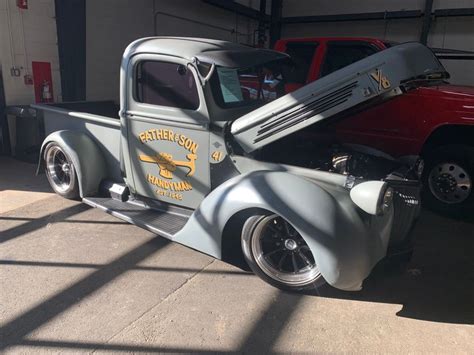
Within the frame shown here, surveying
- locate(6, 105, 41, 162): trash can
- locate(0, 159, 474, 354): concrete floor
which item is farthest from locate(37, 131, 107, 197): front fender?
locate(6, 105, 41, 162): trash can

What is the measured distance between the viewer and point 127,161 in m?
3.99

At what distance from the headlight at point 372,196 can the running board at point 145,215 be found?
156 cm

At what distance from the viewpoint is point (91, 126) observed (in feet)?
14.6

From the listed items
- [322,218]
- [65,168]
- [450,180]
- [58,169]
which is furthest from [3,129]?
[450,180]

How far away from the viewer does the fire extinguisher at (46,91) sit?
6922 mm

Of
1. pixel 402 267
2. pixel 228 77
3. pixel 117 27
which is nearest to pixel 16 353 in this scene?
pixel 228 77

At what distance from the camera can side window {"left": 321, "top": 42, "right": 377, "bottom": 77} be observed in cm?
539

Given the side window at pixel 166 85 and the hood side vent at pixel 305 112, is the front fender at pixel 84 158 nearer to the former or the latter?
the side window at pixel 166 85

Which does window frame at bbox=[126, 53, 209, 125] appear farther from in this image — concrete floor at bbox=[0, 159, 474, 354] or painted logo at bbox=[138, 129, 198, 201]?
concrete floor at bbox=[0, 159, 474, 354]

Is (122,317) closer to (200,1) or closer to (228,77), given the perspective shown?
(228,77)

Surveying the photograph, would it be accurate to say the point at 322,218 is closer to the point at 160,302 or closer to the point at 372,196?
the point at 372,196

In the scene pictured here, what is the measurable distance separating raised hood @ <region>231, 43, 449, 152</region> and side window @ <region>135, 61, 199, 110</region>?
510 millimetres

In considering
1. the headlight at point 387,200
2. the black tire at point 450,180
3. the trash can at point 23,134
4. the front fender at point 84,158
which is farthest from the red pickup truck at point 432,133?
the trash can at point 23,134

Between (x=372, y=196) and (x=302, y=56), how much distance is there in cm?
372
